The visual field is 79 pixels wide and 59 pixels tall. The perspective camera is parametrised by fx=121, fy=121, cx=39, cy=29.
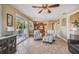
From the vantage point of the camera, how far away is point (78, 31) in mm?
4371

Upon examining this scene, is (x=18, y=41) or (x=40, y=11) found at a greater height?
(x=40, y=11)

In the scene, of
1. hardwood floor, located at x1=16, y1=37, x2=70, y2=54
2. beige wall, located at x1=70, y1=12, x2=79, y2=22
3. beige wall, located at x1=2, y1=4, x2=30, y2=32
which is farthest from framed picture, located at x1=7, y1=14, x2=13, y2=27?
beige wall, located at x1=70, y1=12, x2=79, y2=22

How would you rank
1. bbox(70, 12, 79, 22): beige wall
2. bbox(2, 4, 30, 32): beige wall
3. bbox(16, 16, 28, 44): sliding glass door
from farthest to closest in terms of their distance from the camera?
bbox(70, 12, 79, 22): beige wall → bbox(16, 16, 28, 44): sliding glass door → bbox(2, 4, 30, 32): beige wall

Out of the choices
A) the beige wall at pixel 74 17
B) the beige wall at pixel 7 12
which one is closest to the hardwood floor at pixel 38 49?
the beige wall at pixel 7 12

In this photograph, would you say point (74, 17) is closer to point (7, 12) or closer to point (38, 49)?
point (38, 49)

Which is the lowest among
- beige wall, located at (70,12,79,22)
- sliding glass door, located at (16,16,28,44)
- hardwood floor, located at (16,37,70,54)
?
hardwood floor, located at (16,37,70,54)

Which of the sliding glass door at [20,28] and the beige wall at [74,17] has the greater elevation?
the beige wall at [74,17]

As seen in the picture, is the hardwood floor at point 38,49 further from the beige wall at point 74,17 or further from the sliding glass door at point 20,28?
the beige wall at point 74,17

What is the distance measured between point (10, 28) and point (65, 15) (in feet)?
7.01

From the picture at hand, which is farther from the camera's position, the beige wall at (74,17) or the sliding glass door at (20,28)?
the beige wall at (74,17)

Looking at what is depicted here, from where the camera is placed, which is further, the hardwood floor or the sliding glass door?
the sliding glass door

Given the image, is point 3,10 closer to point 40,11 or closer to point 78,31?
point 40,11

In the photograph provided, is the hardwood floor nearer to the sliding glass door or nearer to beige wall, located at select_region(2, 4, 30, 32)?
the sliding glass door

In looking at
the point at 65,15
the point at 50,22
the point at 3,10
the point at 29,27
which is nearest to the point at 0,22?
the point at 3,10
